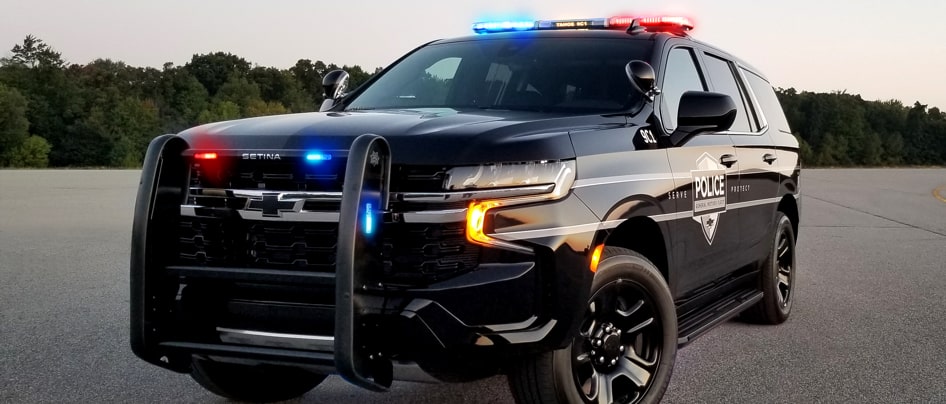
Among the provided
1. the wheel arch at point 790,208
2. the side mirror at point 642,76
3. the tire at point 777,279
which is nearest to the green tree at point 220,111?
the wheel arch at point 790,208

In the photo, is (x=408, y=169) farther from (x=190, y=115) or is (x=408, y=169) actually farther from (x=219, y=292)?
(x=190, y=115)

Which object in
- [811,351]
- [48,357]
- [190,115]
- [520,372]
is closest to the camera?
[520,372]

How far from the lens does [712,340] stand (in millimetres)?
6523

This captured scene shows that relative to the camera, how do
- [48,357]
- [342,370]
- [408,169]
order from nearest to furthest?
[342,370], [408,169], [48,357]

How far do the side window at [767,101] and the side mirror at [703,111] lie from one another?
2048 millimetres

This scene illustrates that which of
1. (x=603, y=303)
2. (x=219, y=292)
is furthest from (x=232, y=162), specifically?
(x=603, y=303)

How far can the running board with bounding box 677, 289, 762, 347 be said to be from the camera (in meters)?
4.98

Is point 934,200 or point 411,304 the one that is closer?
point 411,304

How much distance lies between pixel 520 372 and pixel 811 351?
298cm

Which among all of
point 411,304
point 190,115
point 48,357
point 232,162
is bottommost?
point 190,115

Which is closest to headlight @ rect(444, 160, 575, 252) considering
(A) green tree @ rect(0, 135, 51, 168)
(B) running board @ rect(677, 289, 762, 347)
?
(B) running board @ rect(677, 289, 762, 347)

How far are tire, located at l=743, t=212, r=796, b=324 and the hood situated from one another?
2.92 meters

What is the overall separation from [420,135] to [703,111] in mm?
1748

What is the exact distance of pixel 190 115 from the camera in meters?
96.0
